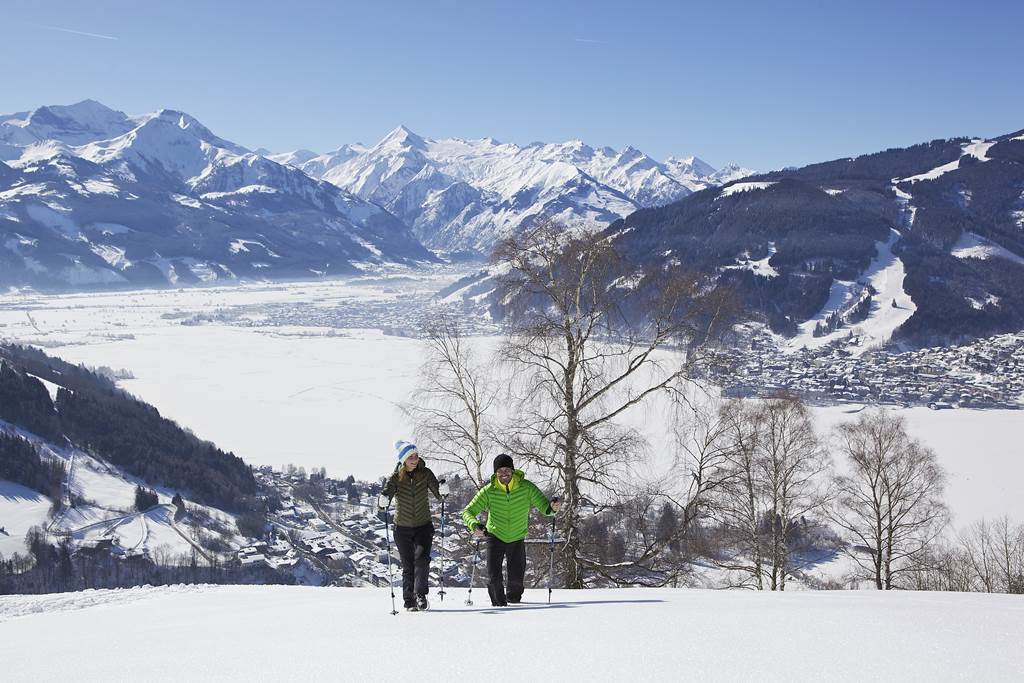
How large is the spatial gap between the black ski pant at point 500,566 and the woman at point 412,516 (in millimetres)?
763

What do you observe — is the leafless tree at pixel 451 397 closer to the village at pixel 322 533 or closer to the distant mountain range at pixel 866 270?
the village at pixel 322 533

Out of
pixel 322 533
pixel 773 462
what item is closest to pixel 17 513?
pixel 322 533

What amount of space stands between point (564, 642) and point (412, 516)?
2.57 m

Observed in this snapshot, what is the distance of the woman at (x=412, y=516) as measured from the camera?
307 inches

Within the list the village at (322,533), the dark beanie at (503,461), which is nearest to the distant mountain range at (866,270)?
the village at (322,533)

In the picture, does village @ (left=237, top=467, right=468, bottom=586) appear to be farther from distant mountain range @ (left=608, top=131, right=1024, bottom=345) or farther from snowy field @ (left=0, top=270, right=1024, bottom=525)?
distant mountain range @ (left=608, top=131, right=1024, bottom=345)

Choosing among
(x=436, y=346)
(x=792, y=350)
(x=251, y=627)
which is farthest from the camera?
(x=792, y=350)

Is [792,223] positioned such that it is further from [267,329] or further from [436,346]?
[436,346]

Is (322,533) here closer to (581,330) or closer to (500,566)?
(581,330)

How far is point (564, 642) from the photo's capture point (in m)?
5.91

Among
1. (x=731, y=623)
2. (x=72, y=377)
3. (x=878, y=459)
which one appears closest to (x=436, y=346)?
(x=731, y=623)

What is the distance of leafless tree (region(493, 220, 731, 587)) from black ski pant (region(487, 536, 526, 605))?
4.27 metres

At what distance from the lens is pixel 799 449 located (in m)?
17.8

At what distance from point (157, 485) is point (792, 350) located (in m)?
108
